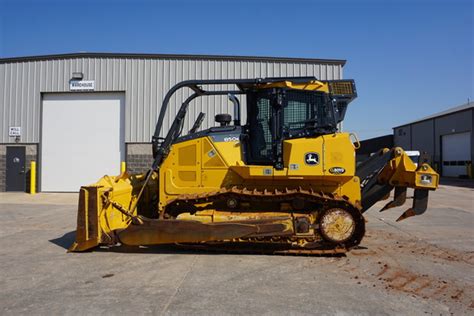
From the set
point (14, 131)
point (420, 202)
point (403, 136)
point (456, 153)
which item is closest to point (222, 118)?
point (420, 202)

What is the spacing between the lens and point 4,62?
1827cm

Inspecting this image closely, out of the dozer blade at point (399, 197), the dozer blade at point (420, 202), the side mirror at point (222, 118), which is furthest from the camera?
the side mirror at point (222, 118)

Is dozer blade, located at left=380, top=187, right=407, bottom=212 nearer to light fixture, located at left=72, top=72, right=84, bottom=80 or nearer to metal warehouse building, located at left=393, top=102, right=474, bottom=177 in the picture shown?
light fixture, located at left=72, top=72, right=84, bottom=80

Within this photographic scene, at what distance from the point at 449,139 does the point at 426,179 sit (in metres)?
33.3

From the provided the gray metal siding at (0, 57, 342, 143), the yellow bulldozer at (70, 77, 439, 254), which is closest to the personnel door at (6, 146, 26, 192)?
the gray metal siding at (0, 57, 342, 143)

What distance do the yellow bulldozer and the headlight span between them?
0.06ft

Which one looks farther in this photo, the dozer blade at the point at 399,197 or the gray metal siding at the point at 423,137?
the gray metal siding at the point at 423,137

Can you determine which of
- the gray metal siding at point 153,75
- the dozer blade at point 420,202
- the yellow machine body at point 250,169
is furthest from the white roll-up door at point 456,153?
the yellow machine body at point 250,169

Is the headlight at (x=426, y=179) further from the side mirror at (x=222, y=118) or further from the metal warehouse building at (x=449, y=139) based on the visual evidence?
the metal warehouse building at (x=449, y=139)

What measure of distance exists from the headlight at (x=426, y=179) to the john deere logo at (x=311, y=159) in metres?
1.90

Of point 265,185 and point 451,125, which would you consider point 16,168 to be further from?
point 451,125

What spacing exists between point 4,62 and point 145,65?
6.83 m

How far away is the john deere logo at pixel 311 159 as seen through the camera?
656cm

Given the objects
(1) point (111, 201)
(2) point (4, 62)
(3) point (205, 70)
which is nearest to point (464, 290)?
(1) point (111, 201)
